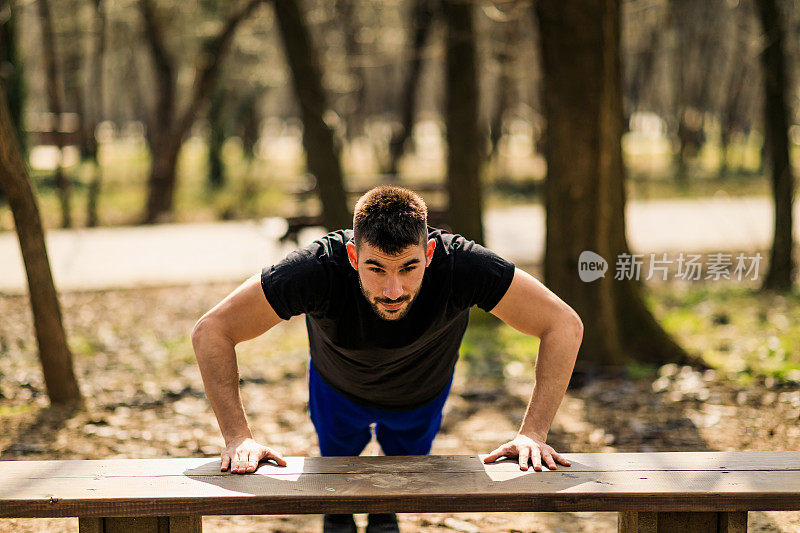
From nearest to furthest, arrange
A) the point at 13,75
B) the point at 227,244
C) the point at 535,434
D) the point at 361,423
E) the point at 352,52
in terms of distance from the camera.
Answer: the point at 535,434 → the point at 361,423 → the point at 227,244 → the point at 13,75 → the point at 352,52

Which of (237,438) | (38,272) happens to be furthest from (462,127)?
(237,438)

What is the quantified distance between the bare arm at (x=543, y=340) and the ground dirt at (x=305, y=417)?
44.5 inches

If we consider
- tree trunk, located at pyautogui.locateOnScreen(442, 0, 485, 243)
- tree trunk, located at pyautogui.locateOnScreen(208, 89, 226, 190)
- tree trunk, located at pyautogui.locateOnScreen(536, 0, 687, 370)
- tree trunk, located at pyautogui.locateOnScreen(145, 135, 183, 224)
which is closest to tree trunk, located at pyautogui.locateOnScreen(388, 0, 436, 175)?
tree trunk, located at pyautogui.locateOnScreen(208, 89, 226, 190)

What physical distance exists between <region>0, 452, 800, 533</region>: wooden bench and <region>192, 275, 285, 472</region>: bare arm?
146mm

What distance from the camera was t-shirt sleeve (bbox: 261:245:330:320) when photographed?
295 cm

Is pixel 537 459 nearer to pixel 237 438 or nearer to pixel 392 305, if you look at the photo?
pixel 392 305

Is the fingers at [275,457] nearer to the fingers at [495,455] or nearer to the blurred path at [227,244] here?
the fingers at [495,455]

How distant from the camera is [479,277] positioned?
3025 mm

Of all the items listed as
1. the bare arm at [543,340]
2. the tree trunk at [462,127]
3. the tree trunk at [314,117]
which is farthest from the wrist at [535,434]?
the tree trunk at [462,127]

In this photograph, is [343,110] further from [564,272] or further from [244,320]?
[244,320]

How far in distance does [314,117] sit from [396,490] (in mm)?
6119

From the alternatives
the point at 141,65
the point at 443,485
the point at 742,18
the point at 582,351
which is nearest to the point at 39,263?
the point at 443,485

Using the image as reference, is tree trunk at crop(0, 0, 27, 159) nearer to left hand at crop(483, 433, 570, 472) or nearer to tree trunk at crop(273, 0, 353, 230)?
tree trunk at crop(273, 0, 353, 230)

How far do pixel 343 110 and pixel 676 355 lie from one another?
75.8 ft
